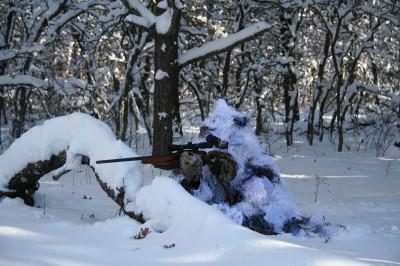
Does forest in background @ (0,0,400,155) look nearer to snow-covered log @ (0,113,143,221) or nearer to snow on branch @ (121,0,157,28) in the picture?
snow on branch @ (121,0,157,28)

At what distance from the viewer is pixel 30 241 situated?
134 inches

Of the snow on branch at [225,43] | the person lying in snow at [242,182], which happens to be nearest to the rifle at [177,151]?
the person lying in snow at [242,182]

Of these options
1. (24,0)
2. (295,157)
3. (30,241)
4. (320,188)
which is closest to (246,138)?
(30,241)

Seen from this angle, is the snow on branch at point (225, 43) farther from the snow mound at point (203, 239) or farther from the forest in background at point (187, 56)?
the snow mound at point (203, 239)

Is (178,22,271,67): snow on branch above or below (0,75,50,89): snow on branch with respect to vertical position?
above

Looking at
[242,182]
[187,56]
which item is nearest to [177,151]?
[242,182]

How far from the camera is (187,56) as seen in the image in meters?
8.16

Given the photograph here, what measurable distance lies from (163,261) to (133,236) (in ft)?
2.36

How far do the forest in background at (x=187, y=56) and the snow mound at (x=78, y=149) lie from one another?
3.21 metres

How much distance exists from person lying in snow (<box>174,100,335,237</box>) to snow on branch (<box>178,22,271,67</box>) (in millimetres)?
3802

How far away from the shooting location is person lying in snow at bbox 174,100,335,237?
3.83 m

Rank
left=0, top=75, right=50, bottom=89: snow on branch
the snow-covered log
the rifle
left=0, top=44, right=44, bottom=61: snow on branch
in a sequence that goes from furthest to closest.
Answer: left=0, top=75, right=50, bottom=89: snow on branch → left=0, top=44, right=44, bottom=61: snow on branch → the snow-covered log → the rifle

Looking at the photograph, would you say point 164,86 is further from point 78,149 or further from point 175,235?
point 175,235

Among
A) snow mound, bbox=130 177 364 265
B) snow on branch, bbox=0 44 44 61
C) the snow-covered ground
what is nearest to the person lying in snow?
the snow-covered ground
